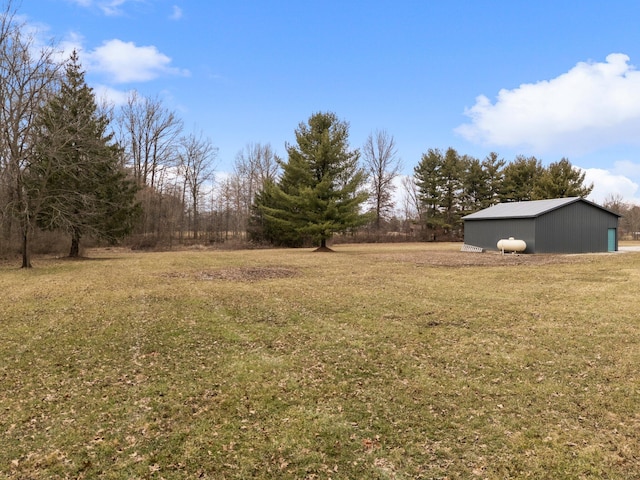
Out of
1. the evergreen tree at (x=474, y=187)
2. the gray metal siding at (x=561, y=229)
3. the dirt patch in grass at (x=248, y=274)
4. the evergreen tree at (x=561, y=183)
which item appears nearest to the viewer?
the dirt patch in grass at (x=248, y=274)

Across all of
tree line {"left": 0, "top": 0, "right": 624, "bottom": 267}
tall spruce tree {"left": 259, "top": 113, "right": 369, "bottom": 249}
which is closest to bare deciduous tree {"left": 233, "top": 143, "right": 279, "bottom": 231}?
tree line {"left": 0, "top": 0, "right": 624, "bottom": 267}

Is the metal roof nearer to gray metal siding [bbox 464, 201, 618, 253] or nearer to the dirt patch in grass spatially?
gray metal siding [bbox 464, 201, 618, 253]

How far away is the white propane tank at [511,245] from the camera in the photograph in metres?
23.8

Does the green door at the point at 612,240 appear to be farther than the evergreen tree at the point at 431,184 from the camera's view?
No

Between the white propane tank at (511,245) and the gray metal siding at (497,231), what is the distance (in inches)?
17.9

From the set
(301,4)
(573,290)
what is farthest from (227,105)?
(573,290)

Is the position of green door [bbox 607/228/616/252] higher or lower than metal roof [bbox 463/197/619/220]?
lower

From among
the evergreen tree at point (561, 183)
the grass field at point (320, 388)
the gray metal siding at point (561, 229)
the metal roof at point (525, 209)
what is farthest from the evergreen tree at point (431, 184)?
the grass field at point (320, 388)

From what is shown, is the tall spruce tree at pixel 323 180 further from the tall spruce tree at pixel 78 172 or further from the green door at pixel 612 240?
the green door at pixel 612 240

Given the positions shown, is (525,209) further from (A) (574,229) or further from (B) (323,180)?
(B) (323,180)

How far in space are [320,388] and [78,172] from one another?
20.5 m

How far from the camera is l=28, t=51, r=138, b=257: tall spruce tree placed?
1744 cm

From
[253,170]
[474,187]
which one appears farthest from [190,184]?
[474,187]

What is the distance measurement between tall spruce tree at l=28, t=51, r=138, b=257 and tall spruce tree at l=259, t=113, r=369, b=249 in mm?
10198
